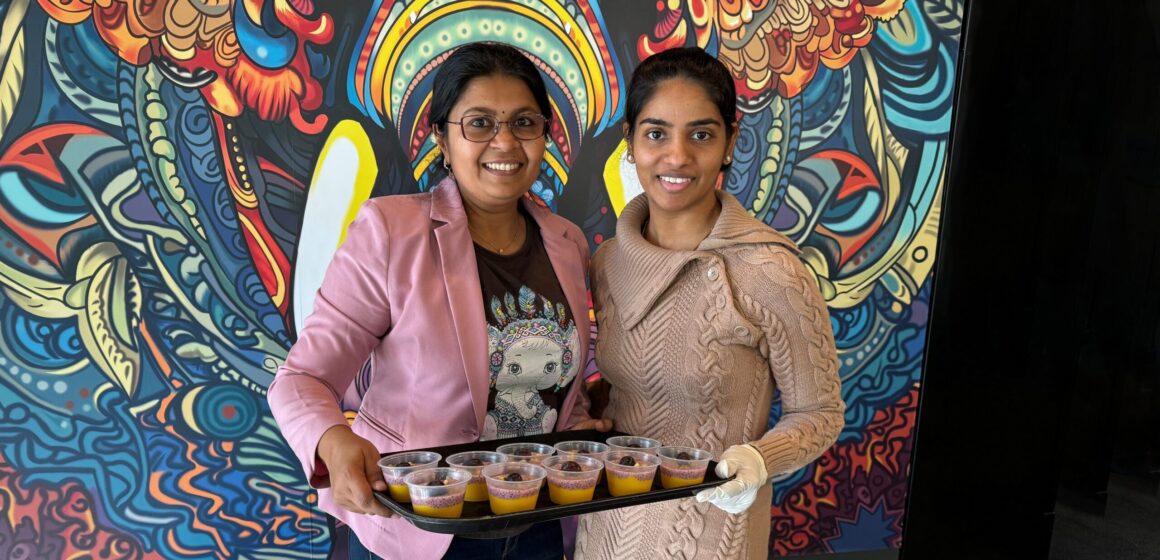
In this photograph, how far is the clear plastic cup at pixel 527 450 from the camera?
153cm

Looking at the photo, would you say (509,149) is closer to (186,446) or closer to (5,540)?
(186,446)

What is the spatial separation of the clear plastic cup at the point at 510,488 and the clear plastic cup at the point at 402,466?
0.12 metres

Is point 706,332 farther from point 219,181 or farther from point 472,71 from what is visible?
point 219,181

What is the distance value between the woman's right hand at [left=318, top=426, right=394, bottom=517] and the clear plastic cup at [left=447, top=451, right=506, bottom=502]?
161mm

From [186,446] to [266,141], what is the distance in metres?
1.08

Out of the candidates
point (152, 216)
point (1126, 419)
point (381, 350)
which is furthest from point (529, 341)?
point (1126, 419)

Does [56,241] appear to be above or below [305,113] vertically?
below

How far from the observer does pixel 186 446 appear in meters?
2.53

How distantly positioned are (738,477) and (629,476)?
0.72ft

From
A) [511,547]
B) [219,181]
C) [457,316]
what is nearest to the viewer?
[457,316]

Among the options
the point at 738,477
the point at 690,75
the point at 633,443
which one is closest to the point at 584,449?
the point at 633,443

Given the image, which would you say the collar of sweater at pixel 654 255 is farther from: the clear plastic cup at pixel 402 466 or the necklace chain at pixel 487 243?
the clear plastic cup at pixel 402 466

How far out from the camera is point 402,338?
157cm

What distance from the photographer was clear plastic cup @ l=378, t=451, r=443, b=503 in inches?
52.9
